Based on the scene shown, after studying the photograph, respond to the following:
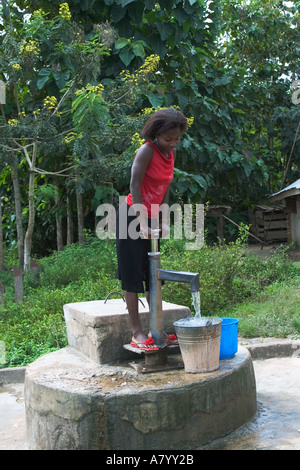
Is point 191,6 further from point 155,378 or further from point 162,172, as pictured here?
point 155,378

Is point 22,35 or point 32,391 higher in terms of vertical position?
point 22,35

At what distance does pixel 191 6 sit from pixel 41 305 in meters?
5.37

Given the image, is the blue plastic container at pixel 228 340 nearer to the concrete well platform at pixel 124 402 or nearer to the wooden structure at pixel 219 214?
the concrete well platform at pixel 124 402

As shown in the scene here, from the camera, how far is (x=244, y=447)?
11.0ft

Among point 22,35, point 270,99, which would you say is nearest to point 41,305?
point 22,35

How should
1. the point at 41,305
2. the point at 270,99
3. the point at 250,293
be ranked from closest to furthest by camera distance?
the point at 41,305 < the point at 250,293 < the point at 270,99

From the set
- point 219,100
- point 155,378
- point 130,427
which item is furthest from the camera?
point 219,100

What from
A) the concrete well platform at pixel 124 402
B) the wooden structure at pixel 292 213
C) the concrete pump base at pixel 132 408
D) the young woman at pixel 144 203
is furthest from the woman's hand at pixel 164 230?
the wooden structure at pixel 292 213

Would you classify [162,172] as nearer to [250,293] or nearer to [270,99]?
[250,293]

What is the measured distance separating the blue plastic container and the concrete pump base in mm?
184

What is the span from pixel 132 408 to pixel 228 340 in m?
0.92

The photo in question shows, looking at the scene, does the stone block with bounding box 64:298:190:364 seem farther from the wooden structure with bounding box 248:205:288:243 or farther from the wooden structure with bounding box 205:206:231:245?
the wooden structure with bounding box 248:205:288:243

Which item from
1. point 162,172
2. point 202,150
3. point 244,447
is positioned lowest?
point 244,447

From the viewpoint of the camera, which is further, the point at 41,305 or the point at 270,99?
the point at 270,99
